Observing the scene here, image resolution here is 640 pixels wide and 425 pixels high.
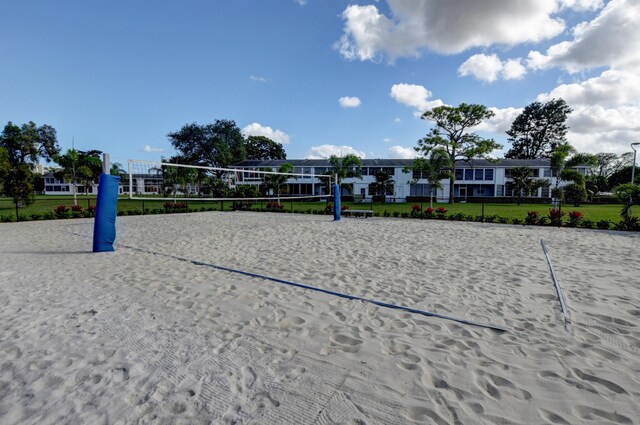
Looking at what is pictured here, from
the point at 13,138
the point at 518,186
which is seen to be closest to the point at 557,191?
the point at 518,186

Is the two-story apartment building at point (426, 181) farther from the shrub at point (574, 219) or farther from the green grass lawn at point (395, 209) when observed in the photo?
the shrub at point (574, 219)

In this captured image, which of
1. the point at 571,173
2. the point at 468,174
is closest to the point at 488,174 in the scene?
the point at 468,174

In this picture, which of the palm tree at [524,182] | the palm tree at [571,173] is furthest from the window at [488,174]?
the palm tree at [571,173]

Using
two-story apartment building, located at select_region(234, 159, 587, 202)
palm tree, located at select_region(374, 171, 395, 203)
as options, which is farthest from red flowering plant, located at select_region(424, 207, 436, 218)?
two-story apartment building, located at select_region(234, 159, 587, 202)

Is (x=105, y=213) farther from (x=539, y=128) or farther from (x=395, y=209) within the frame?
(x=539, y=128)

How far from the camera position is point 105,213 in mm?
7473

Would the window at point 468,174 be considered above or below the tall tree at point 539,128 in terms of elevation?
below

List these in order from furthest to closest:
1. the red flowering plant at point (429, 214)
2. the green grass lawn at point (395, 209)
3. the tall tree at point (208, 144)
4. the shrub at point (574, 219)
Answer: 1. the tall tree at point (208, 144)
2. the green grass lawn at point (395, 209)
3. the red flowering plant at point (429, 214)
4. the shrub at point (574, 219)

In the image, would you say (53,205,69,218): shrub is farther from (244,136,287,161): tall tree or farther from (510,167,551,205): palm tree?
(244,136,287,161): tall tree

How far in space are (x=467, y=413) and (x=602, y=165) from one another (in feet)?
238

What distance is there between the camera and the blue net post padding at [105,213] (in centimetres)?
725

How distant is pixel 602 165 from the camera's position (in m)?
55.5

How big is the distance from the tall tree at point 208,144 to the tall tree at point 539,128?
2019 inches

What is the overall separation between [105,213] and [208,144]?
44.8 m
